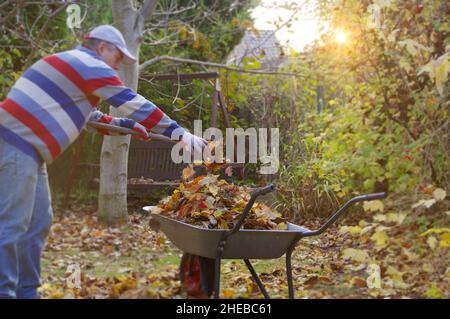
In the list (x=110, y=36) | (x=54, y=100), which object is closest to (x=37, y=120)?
(x=54, y=100)

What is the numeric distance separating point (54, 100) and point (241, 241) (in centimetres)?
94

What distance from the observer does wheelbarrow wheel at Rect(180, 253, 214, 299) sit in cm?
282

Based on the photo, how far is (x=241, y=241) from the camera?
8.62ft

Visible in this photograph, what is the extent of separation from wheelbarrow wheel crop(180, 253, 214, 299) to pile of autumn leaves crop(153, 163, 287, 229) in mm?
175

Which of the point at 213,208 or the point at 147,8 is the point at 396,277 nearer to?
the point at 213,208

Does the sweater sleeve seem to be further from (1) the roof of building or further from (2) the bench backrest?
(1) the roof of building

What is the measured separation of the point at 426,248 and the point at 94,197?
8.95ft

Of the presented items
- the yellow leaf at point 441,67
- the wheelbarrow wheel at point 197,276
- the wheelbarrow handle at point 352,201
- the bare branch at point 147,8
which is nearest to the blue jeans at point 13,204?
the wheelbarrow wheel at point 197,276

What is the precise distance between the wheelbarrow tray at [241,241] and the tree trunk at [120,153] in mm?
1829

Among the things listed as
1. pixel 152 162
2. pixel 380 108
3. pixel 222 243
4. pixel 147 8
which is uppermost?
pixel 147 8

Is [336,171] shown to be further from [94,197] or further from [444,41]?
[94,197]

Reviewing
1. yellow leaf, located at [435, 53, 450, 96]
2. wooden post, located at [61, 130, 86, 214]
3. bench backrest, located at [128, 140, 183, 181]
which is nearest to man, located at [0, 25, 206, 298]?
yellow leaf, located at [435, 53, 450, 96]
